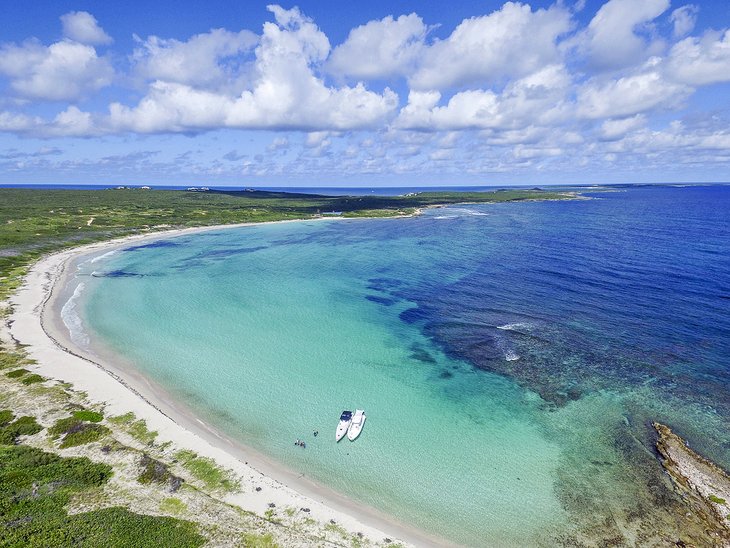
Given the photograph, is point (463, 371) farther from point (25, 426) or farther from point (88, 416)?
point (25, 426)

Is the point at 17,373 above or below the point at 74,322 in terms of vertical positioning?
above

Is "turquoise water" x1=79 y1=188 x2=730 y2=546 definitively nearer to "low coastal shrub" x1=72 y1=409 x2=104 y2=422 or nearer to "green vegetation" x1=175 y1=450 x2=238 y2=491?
"green vegetation" x1=175 y1=450 x2=238 y2=491

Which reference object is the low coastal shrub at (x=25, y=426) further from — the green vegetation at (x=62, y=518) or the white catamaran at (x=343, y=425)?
the white catamaran at (x=343, y=425)

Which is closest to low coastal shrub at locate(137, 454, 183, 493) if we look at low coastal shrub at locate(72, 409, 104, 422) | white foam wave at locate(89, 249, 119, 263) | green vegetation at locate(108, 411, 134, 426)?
green vegetation at locate(108, 411, 134, 426)

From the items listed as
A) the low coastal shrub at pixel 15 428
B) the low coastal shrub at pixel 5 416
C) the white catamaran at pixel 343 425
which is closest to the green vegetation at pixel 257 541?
the white catamaran at pixel 343 425

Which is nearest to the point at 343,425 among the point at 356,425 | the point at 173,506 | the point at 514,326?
the point at 356,425

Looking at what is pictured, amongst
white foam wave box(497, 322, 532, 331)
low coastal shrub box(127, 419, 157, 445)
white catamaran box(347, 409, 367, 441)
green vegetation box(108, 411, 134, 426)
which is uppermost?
green vegetation box(108, 411, 134, 426)
